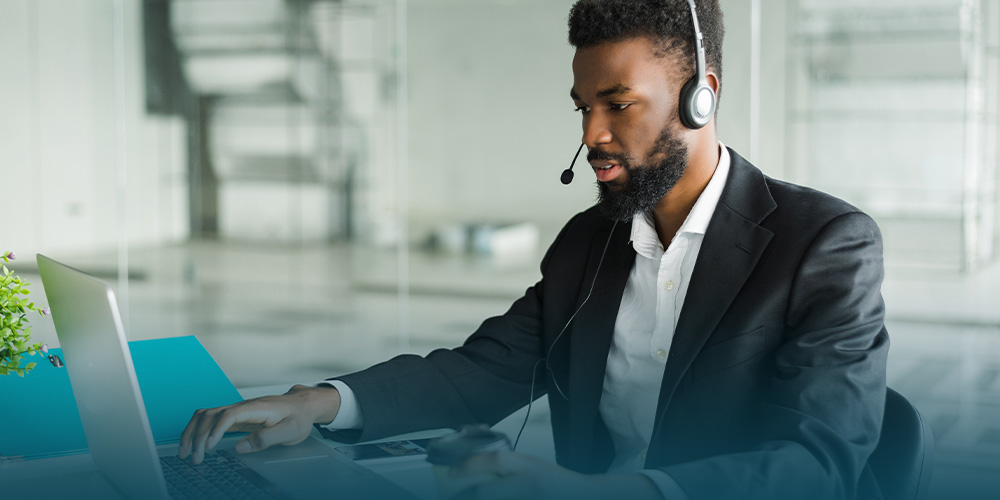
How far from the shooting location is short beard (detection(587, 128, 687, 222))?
135 centimetres

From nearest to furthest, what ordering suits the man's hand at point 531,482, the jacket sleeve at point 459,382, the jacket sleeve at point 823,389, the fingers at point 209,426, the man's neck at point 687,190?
1. the man's hand at point 531,482
2. the jacket sleeve at point 823,389
3. the fingers at point 209,426
4. the jacket sleeve at point 459,382
5. the man's neck at point 687,190

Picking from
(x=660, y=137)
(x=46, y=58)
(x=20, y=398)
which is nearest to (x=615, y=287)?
(x=660, y=137)

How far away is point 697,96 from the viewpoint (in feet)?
4.33

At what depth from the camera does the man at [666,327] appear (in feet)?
3.55

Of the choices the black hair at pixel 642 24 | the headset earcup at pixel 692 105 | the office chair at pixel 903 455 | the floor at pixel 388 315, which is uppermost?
the black hair at pixel 642 24

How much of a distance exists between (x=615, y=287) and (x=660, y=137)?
24 centimetres

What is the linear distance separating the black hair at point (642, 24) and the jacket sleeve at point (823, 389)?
0.33 metres

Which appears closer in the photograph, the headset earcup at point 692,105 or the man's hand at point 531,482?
the man's hand at point 531,482

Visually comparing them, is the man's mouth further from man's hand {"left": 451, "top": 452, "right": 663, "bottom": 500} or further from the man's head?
man's hand {"left": 451, "top": 452, "right": 663, "bottom": 500}

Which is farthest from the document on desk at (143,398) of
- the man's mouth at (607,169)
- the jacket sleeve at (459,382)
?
the man's mouth at (607,169)

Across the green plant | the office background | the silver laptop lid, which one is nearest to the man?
the silver laptop lid

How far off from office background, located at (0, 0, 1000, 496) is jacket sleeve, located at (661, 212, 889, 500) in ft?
12.3

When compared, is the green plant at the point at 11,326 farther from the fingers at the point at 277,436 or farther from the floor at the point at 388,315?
the floor at the point at 388,315

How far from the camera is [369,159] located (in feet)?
21.4
